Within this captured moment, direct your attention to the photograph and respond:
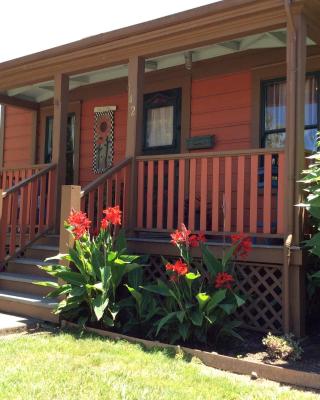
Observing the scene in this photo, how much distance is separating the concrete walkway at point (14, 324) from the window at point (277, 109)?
4.02 meters

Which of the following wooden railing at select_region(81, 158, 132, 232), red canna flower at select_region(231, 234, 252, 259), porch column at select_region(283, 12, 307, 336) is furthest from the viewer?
wooden railing at select_region(81, 158, 132, 232)

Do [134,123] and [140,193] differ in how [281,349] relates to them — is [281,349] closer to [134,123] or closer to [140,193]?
[140,193]

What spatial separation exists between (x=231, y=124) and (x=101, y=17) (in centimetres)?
466

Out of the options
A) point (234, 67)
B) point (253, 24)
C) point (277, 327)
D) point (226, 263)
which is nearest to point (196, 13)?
point (253, 24)

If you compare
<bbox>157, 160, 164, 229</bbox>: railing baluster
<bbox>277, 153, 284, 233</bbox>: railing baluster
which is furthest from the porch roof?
<bbox>157, 160, 164, 229</bbox>: railing baluster

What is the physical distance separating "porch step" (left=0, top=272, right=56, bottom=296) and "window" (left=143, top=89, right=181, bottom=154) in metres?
3.08

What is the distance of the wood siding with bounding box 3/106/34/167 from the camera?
1080 cm

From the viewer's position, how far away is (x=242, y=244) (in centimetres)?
514

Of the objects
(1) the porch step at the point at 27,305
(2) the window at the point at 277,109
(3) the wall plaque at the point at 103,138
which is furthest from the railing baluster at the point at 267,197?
(3) the wall plaque at the point at 103,138

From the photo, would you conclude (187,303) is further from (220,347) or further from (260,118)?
(260,118)

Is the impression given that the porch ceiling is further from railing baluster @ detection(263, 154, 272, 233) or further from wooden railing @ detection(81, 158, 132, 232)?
wooden railing @ detection(81, 158, 132, 232)

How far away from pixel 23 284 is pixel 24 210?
1.35m

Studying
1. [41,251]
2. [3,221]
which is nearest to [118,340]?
[41,251]

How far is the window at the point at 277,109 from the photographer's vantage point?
22.8ft
